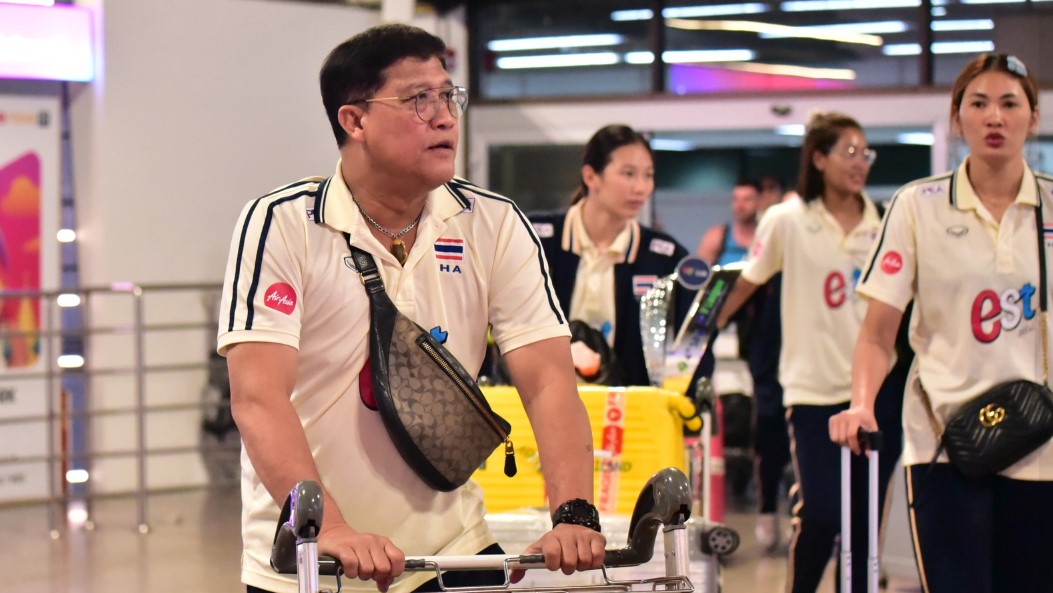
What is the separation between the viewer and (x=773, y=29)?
31.1 feet

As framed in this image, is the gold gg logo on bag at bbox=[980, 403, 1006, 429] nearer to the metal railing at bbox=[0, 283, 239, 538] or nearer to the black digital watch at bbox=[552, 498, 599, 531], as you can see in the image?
the black digital watch at bbox=[552, 498, 599, 531]

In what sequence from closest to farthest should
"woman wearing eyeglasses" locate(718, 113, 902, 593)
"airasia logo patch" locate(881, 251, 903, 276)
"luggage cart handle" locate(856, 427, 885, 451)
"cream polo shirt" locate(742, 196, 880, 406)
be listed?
1. "luggage cart handle" locate(856, 427, 885, 451)
2. "airasia logo patch" locate(881, 251, 903, 276)
3. "woman wearing eyeglasses" locate(718, 113, 902, 593)
4. "cream polo shirt" locate(742, 196, 880, 406)

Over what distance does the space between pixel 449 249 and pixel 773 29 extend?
292 inches

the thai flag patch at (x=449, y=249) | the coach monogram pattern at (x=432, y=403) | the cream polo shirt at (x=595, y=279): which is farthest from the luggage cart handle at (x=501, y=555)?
the cream polo shirt at (x=595, y=279)

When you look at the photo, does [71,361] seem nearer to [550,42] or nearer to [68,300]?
[68,300]

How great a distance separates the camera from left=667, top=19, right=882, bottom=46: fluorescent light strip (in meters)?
9.30

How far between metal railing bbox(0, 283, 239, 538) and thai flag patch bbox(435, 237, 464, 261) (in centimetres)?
597

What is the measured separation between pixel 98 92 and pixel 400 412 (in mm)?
7011

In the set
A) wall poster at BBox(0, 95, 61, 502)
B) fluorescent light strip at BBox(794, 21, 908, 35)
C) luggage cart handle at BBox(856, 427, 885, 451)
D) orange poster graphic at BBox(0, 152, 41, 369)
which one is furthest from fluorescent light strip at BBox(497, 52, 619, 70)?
luggage cart handle at BBox(856, 427, 885, 451)

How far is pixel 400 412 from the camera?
2.35m

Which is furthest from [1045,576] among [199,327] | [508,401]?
[199,327]

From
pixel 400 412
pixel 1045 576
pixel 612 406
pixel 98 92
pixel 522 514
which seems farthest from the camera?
pixel 98 92

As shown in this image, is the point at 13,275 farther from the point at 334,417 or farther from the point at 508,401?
the point at 334,417

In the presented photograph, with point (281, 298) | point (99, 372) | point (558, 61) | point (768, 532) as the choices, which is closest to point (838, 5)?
point (558, 61)
